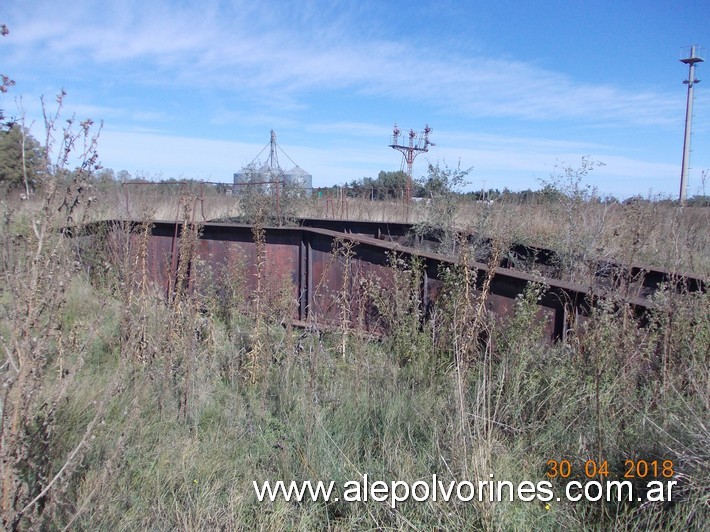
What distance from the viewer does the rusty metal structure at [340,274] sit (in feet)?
15.7

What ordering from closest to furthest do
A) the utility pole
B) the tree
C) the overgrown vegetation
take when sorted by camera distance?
the overgrown vegetation, the tree, the utility pole

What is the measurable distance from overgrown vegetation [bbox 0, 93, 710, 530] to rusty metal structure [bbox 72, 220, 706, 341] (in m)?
0.13

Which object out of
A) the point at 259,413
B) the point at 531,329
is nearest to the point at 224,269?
the point at 259,413

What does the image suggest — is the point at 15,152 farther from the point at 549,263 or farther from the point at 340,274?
the point at 549,263

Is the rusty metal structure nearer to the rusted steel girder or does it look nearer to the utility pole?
the rusted steel girder

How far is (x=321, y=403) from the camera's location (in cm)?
412

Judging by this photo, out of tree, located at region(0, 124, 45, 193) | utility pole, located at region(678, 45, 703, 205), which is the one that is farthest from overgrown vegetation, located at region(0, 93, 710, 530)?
utility pole, located at region(678, 45, 703, 205)

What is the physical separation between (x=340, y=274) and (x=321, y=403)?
2.43 metres

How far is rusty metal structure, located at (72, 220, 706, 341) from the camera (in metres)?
4.80

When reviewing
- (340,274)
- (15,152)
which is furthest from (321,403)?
(15,152)

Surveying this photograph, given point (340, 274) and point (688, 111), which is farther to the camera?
point (688, 111)

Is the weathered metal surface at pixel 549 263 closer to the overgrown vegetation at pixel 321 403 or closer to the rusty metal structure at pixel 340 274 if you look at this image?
the rusty metal structure at pixel 340 274

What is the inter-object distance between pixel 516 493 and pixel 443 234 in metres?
6.21

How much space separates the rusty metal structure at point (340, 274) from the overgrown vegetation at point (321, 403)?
126 mm
